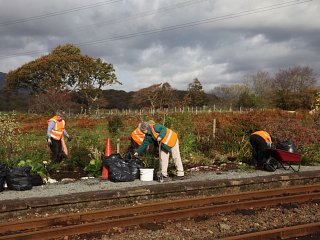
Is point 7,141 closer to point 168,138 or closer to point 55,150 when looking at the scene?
point 55,150

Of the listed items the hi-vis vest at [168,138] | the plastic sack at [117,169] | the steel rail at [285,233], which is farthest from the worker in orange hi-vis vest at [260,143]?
the steel rail at [285,233]

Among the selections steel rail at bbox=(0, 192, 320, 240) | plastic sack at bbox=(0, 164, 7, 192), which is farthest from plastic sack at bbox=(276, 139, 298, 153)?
plastic sack at bbox=(0, 164, 7, 192)

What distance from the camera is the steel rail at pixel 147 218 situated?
6591 millimetres

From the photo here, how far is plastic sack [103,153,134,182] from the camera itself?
10374 mm

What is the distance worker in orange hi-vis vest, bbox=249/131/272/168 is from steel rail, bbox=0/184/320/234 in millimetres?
1905

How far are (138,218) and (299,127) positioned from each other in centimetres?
1130

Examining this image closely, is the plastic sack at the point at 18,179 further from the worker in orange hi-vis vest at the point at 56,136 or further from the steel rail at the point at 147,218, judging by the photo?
the worker in orange hi-vis vest at the point at 56,136

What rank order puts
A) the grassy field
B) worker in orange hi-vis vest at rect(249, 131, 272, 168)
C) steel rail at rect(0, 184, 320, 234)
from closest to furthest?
steel rail at rect(0, 184, 320, 234) → the grassy field → worker in orange hi-vis vest at rect(249, 131, 272, 168)

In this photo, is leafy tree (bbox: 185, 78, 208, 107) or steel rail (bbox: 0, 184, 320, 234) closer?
steel rail (bbox: 0, 184, 320, 234)

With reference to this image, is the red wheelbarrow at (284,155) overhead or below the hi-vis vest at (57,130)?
below

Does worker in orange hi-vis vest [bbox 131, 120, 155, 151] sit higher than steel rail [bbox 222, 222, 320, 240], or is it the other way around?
worker in orange hi-vis vest [bbox 131, 120, 155, 151]

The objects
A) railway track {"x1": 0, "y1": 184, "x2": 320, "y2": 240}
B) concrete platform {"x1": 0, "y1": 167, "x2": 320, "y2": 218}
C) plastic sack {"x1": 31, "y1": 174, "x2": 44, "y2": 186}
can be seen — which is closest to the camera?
railway track {"x1": 0, "y1": 184, "x2": 320, "y2": 240}

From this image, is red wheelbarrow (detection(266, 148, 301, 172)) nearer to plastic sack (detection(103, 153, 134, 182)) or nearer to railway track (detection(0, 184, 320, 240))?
railway track (detection(0, 184, 320, 240))

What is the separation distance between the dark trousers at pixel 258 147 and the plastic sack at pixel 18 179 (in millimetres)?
6400
